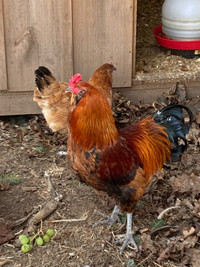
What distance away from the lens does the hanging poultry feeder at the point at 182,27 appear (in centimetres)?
599

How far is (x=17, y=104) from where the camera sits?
5.53 meters

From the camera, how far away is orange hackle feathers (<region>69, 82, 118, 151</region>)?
139 inches

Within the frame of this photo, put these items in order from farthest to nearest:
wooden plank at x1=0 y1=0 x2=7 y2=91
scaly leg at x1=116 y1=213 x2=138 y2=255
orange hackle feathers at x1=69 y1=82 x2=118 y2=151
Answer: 1. wooden plank at x1=0 y1=0 x2=7 y2=91
2. scaly leg at x1=116 y1=213 x2=138 y2=255
3. orange hackle feathers at x1=69 y1=82 x2=118 y2=151

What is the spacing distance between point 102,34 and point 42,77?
96cm

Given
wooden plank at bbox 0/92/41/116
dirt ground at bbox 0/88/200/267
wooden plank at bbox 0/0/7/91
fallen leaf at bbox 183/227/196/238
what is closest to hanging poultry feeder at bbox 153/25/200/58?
dirt ground at bbox 0/88/200/267

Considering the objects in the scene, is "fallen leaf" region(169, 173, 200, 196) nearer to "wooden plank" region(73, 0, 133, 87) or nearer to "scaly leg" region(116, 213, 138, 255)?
"scaly leg" region(116, 213, 138, 255)

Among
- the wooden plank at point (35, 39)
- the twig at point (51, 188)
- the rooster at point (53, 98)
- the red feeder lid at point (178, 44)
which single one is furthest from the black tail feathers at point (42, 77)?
the red feeder lid at point (178, 44)

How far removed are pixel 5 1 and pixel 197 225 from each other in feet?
10.1

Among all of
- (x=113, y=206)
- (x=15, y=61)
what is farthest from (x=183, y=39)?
(x=113, y=206)

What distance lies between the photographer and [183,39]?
243 inches

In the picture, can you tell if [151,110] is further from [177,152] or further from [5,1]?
[5,1]

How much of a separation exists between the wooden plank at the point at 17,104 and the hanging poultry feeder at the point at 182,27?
2.00 m

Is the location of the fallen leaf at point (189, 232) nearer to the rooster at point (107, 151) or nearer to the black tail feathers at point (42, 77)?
the rooster at point (107, 151)

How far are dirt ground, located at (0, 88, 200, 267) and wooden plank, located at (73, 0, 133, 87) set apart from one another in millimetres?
1011
